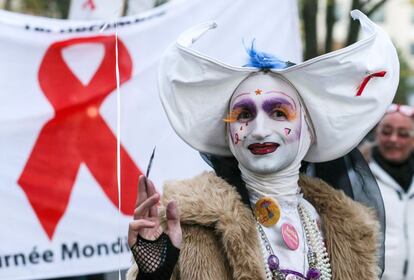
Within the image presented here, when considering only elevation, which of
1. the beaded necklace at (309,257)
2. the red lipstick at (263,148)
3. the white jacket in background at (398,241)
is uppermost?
the red lipstick at (263,148)

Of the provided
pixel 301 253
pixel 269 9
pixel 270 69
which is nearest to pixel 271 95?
pixel 270 69

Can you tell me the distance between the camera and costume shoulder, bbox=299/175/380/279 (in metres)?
3.70

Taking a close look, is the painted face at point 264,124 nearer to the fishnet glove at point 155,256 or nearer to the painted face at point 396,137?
the fishnet glove at point 155,256

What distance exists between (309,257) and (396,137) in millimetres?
2138

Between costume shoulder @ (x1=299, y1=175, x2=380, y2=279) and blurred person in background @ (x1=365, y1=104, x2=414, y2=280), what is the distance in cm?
142

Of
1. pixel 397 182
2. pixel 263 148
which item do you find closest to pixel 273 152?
pixel 263 148

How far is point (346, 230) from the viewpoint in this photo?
3758 mm

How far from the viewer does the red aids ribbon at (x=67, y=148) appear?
5.84m

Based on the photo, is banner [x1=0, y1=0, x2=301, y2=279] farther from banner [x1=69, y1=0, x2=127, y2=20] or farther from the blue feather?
the blue feather

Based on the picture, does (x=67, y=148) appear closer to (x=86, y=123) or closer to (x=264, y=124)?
(x=86, y=123)

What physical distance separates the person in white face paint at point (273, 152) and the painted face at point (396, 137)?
1.79m

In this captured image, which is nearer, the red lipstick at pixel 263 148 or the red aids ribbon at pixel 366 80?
the red lipstick at pixel 263 148

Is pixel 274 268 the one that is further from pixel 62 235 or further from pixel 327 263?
pixel 62 235

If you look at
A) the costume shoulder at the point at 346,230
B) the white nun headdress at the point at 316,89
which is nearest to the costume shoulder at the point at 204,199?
the white nun headdress at the point at 316,89
